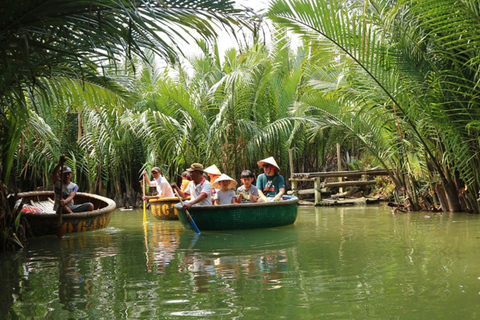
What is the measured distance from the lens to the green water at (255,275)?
4254mm

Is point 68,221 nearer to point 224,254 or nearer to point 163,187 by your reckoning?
point 224,254

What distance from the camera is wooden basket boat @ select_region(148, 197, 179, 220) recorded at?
12.9 metres

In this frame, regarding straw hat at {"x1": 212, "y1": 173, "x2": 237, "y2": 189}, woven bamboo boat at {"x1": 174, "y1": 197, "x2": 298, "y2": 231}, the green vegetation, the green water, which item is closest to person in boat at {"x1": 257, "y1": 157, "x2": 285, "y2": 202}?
straw hat at {"x1": 212, "y1": 173, "x2": 237, "y2": 189}

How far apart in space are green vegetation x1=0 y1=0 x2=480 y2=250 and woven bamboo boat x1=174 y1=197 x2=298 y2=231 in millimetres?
2300

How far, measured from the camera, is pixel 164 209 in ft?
42.9

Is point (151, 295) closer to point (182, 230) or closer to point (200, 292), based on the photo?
point (200, 292)

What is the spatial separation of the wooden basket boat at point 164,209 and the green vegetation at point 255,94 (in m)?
2.24

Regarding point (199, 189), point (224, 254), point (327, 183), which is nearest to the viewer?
point (224, 254)

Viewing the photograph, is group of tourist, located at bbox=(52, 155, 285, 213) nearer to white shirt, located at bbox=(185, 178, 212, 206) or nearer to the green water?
white shirt, located at bbox=(185, 178, 212, 206)

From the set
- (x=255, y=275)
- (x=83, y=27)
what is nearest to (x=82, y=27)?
→ (x=83, y=27)

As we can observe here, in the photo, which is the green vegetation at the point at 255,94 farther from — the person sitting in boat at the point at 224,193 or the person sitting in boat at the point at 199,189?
the person sitting in boat at the point at 224,193

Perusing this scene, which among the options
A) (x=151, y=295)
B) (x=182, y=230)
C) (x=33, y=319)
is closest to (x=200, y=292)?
(x=151, y=295)

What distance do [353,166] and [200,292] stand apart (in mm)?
14159

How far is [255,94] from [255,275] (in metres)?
11.4
